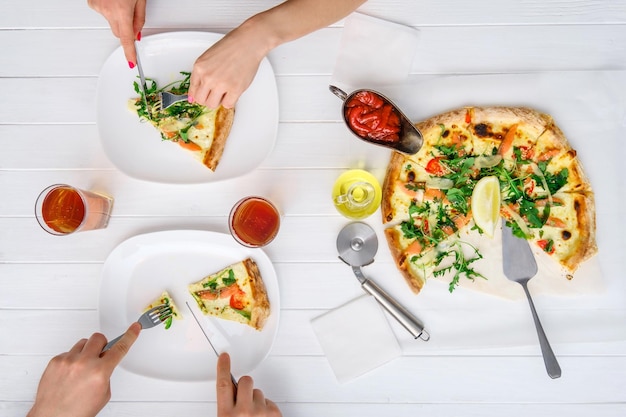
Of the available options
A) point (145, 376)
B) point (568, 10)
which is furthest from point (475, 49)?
point (145, 376)

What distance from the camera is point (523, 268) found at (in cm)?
230

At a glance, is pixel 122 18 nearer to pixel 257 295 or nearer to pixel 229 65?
pixel 229 65

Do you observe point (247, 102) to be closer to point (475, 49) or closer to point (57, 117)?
point (57, 117)

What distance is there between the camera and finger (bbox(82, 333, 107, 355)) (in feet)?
7.35

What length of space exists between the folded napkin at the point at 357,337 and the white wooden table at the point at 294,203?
0.06 meters

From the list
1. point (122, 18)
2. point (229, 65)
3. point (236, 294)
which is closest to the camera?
point (229, 65)

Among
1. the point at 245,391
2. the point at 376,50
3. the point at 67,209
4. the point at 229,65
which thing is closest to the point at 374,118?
the point at 376,50

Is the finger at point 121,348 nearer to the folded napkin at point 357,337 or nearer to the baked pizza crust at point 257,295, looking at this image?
the baked pizza crust at point 257,295

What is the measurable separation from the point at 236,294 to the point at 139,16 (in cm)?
139

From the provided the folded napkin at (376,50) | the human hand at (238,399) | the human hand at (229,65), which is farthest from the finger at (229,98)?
the human hand at (238,399)

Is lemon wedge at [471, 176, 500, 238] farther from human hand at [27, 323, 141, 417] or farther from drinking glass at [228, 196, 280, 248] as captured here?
human hand at [27, 323, 141, 417]

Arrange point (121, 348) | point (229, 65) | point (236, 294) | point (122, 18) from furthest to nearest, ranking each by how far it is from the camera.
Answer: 1. point (236, 294)
2. point (121, 348)
3. point (122, 18)
4. point (229, 65)

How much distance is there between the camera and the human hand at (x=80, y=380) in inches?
85.8

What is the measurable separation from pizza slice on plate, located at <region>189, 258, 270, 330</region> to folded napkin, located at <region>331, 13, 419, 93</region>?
3.55 feet
